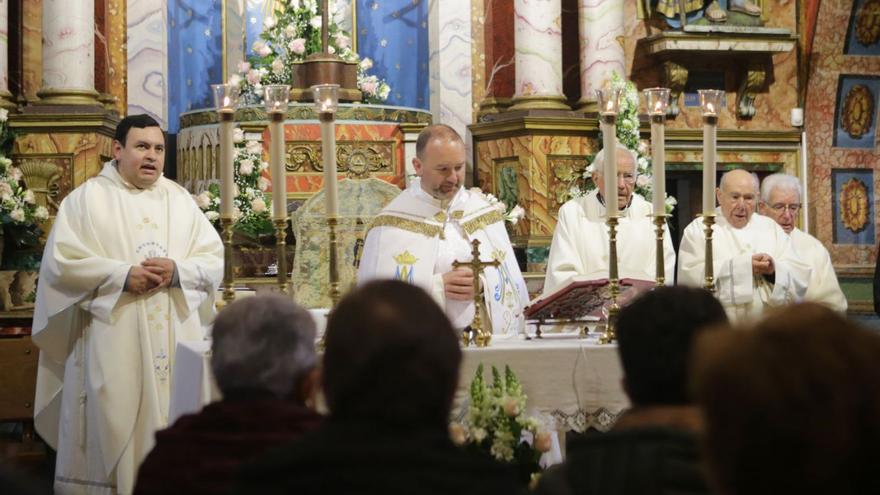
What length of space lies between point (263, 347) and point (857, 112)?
9206mm

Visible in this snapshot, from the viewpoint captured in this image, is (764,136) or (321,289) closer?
(321,289)

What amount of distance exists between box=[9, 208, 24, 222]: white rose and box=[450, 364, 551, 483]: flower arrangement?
5.30 metres

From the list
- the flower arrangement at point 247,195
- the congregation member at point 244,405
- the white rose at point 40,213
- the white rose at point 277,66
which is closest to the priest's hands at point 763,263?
the flower arrangement at point 247,195

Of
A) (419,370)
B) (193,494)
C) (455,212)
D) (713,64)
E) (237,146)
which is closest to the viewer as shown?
(419,370)

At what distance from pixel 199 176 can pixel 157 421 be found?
3836 mm

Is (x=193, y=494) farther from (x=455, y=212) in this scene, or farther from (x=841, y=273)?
(x=841, y=273)

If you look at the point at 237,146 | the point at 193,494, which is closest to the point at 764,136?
the point at 237,146

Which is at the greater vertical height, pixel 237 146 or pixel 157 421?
pixel 237 146

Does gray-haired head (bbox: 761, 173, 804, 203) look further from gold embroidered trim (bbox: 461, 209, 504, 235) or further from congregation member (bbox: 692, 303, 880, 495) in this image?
congregation member (bbox: 692, 303, 880, 495)

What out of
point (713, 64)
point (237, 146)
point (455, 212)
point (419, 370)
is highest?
point (713, 64)

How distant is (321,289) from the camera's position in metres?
7.25

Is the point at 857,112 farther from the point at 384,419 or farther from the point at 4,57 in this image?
the point at 384,419

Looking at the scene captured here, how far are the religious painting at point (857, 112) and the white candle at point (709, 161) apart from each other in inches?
257

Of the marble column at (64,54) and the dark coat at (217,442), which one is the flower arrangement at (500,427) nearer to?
the dark coat at (217,442)
